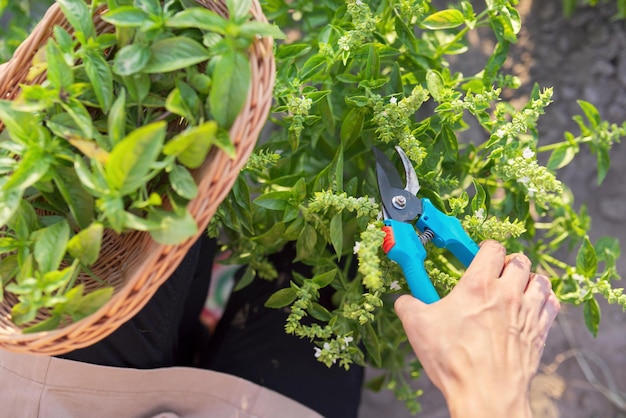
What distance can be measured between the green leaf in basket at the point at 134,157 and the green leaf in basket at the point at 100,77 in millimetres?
97

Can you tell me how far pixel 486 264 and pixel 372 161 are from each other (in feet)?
1.15

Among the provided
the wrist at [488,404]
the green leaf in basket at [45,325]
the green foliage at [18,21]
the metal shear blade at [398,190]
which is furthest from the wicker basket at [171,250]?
the green foliage at [18,21]

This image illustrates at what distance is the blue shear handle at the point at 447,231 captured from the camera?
2.37 ft

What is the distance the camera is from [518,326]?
68 cm

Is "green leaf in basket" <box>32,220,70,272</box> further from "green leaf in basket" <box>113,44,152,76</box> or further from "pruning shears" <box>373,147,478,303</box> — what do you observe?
"pruning shears" <box>373,147,478,303</box>

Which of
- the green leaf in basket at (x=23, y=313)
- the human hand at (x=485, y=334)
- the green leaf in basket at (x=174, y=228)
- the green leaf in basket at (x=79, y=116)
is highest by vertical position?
the green leaf in basket at (x=79, y=116)

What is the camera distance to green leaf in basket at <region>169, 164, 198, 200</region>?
571 millimetres

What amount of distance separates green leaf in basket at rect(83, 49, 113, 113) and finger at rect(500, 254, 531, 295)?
503 mm

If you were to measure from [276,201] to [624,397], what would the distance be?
1154 mm

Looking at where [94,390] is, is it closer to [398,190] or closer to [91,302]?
[91,302]

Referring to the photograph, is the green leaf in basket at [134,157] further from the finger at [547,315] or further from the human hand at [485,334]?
the finger at [547,315]

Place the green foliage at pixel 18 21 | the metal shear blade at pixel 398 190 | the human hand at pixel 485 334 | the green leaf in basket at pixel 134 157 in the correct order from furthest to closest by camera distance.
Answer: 1. the green foliage at pixel 18 21
2. the metal shear blade at pixel 398 190
3. the human hand at pixel 485 334
4. the green leaf in basket at pixel 134 157

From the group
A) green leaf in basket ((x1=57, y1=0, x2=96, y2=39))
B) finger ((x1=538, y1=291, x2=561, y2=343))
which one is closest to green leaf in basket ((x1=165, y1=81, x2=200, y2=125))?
green leaf in basket ((x1=57, y1=0, x2=96, y2=39))

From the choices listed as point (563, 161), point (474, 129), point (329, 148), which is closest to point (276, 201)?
point (329, 148)
